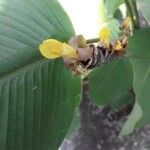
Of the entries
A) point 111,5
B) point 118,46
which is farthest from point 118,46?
point 111,5

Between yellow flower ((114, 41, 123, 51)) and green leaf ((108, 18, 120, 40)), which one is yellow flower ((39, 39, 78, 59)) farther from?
green leaf ((108, 18, 120, 40))

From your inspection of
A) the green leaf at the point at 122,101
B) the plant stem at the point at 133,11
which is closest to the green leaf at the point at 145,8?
the plant stem at the point at 133,11

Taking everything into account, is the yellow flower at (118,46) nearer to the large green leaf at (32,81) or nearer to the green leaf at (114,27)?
the large green leaf at (32,81)

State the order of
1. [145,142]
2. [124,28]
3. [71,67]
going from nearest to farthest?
[71,67], [124,28], [145,142]

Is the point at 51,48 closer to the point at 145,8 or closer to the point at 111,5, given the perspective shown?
the point at 145,8

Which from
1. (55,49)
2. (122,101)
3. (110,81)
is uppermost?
(55,49)

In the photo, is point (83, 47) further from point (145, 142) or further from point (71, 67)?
point (145, 142)

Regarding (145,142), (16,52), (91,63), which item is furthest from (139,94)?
(145,142)

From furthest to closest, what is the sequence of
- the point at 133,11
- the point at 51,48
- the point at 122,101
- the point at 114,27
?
the point at 122,101, the point at 114,27, the point at 133,11, the point at 51,48
